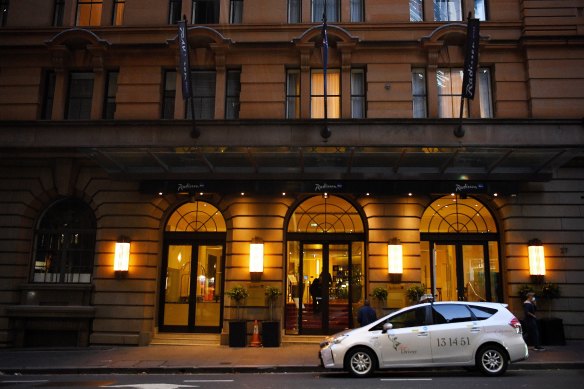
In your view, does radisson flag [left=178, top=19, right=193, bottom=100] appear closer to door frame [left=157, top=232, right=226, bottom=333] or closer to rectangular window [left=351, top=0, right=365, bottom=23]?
door frame [left=157, top=232, right=226, bottom=333]

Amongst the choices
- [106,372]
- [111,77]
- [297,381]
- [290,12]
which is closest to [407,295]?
[297,381]

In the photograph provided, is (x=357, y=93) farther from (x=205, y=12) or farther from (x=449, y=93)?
(x=205, y=12)

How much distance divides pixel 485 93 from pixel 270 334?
11.8 m

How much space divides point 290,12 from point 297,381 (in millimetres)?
14176

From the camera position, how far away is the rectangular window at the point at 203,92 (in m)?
19.0

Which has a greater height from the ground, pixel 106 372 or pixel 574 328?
pixel 574 328

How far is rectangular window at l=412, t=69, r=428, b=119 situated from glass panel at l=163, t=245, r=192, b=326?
9.92m

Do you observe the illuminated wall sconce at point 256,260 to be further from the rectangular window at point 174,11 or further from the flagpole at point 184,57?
the rectangular window at point 174,11

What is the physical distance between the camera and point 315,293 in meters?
18.0

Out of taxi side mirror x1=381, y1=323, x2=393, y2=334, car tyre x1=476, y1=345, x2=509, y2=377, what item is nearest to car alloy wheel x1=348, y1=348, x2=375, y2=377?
taxi side mirror x1=381, y1=323, x2=393, y2=334

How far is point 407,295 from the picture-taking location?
54.5 feet

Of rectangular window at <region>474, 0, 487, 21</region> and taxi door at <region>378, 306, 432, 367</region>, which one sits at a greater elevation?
rectangular window at <region>474, 0, 487, 21</region>

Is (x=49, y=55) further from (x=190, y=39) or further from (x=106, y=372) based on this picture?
(x=106, y=372)

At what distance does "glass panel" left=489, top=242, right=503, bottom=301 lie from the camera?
17.6 metres
